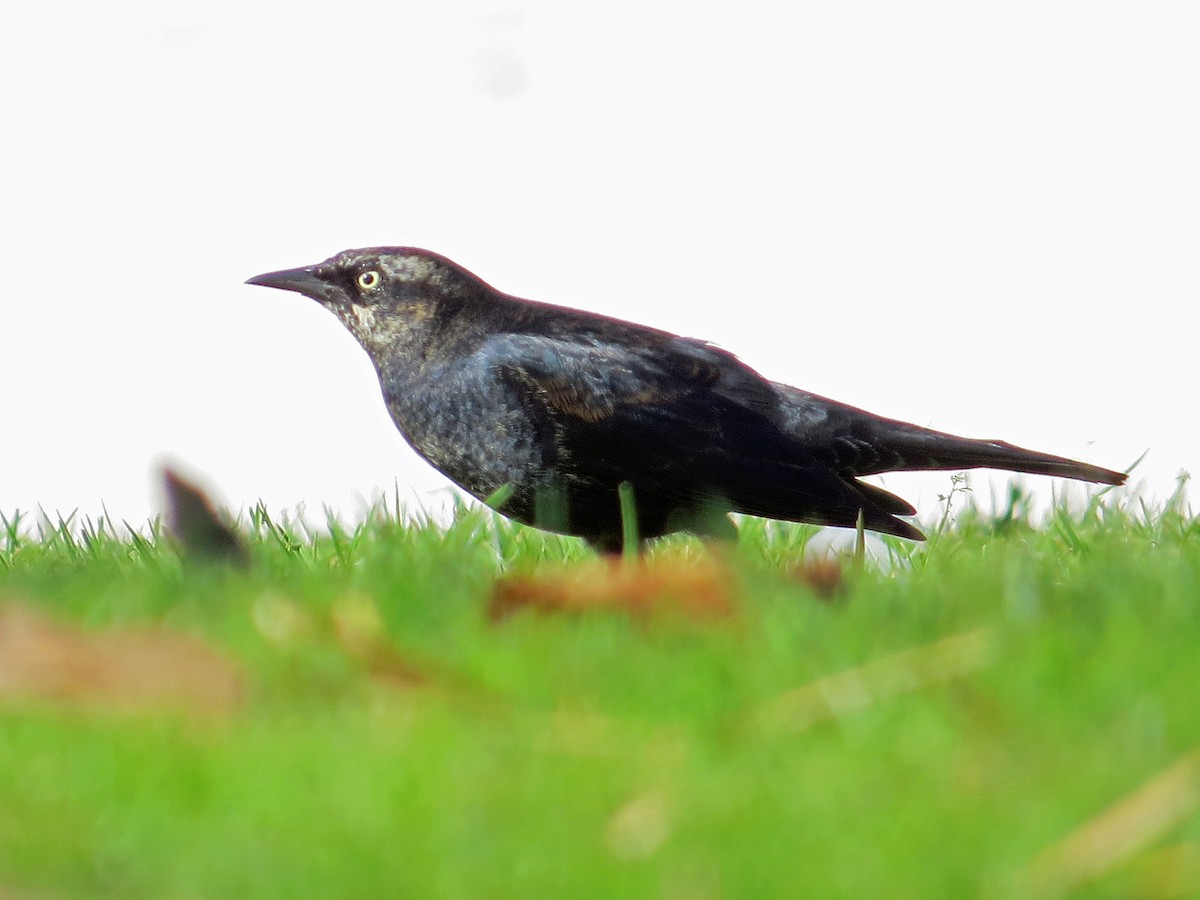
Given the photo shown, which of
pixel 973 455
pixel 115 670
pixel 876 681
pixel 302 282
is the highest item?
pixel 302 282

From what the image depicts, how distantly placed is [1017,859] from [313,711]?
1215mm

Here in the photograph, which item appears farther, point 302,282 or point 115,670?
point 302,282

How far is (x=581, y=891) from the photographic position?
6.63ft

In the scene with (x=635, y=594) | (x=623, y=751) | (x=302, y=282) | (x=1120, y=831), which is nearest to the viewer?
(x=1120, y=831)

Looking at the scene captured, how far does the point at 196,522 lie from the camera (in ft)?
12.3

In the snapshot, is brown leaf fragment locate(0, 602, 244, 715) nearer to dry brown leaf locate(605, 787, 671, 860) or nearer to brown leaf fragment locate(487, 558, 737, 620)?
brown leaf fragment locate(487, 558, 737, 620)

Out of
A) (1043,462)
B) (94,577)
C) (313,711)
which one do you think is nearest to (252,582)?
(94,577)

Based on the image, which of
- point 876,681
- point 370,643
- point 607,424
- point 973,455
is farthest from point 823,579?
point 973,455

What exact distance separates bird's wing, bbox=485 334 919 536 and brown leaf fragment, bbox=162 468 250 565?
5.10 ft

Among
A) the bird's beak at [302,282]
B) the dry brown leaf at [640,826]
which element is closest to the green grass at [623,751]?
the dry brown leaf at [640,826]

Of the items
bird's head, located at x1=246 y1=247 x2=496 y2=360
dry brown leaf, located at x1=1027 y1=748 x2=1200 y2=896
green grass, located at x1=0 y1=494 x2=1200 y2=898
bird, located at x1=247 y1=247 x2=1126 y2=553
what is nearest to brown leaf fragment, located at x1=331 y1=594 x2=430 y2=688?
green grass, located at x1=0 y1=494 x2=1200 y2=898

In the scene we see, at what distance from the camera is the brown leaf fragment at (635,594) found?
305 centimetres

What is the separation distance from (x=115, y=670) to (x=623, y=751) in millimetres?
978

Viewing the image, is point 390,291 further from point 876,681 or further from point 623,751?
point 623,751
